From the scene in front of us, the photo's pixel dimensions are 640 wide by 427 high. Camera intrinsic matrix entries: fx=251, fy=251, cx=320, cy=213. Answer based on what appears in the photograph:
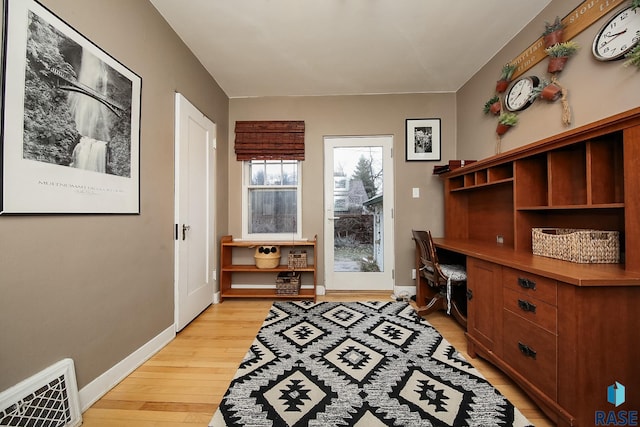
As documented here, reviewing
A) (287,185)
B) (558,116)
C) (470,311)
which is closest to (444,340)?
(470,311)

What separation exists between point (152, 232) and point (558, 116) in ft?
9.91

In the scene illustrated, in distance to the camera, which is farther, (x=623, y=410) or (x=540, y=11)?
(x=540, y=11)

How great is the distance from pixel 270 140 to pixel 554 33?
2.69 meters

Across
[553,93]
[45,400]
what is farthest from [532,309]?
[45,400]

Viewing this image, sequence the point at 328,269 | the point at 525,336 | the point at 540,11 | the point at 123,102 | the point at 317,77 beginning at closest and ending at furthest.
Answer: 1. the point at 525,336
2. the point at 123,102
3. the point at 540,11
4. the point at 317,77
5. the point at 328,269

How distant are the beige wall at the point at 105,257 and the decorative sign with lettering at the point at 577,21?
2874 mm

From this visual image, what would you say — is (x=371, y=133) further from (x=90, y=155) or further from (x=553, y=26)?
(x=90, y=155)

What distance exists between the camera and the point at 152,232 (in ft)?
6.05

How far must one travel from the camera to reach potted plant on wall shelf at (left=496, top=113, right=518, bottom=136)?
2.15m

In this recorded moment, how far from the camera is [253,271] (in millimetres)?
2953

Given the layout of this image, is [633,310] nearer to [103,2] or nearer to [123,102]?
[123,102]

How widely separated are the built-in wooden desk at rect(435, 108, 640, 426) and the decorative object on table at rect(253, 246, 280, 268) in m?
1.94

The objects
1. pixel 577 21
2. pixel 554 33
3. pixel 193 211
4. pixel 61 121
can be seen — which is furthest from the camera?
pixel 193 211

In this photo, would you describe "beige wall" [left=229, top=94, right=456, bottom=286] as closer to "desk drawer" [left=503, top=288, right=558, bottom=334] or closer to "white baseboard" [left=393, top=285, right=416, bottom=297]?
"white baseboard" [left=393, top=285, right=416, bottom=297]
